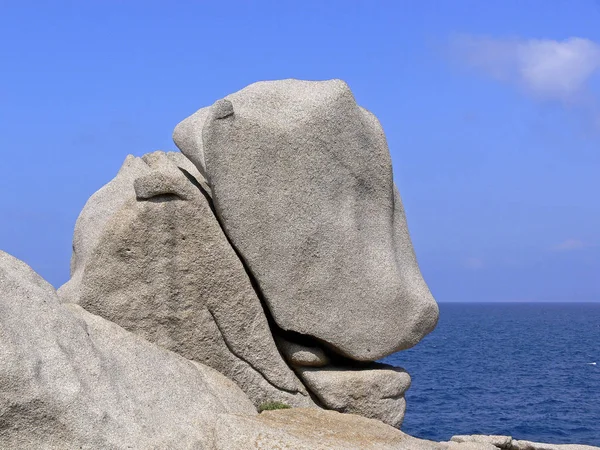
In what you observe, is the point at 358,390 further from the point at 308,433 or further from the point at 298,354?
the point at 308,433

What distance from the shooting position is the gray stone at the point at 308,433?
11.4m

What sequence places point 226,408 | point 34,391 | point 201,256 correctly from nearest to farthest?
1. point 34,391
2. point 226,408
3. point 201,256

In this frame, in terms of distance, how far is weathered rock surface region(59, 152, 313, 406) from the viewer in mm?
13820

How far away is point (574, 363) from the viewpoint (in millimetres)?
60688

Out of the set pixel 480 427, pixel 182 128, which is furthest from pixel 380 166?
pixel 480 427

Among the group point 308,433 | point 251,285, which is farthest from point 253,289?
point 308,433

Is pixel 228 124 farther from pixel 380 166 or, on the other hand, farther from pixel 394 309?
pixel 394 309

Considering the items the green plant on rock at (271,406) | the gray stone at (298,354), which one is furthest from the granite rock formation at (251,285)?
the green plant on rock at (271,406)

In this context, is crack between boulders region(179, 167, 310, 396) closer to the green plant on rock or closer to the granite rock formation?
the granite rock formation

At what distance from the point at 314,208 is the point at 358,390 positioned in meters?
3.24

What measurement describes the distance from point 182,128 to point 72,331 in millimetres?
5241

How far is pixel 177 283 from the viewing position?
45.9ft

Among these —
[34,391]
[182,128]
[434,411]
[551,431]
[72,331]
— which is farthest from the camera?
[434,411]

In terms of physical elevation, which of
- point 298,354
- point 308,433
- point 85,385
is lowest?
point 308,433
